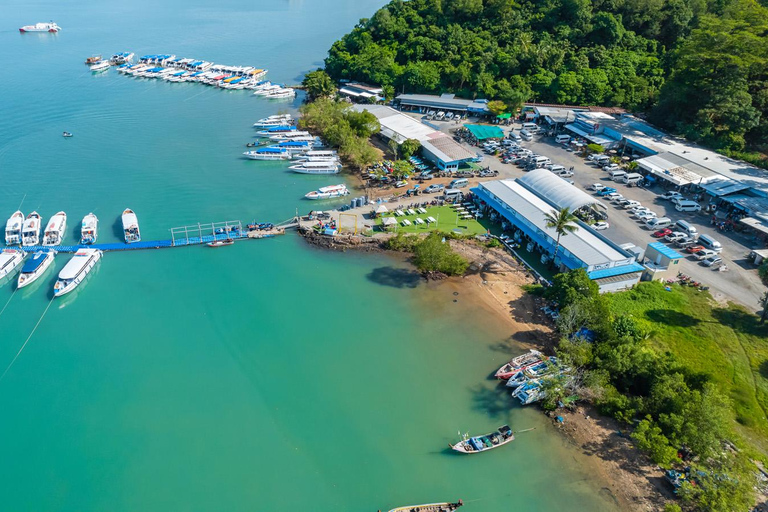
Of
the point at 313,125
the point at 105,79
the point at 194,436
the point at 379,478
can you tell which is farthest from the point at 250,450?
the point at 105,79

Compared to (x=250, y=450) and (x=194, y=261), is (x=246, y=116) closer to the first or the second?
(x=194, y=261)

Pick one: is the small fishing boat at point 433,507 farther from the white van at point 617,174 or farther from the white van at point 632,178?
the white van at point 617,174

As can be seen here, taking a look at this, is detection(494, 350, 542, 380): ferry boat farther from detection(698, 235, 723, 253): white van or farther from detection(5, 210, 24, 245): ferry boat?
detection(5, 210, 24, 245): ferry boat

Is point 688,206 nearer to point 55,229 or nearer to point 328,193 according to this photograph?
point 328,193

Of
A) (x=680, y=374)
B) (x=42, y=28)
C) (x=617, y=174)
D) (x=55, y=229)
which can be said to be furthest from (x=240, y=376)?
(x=42, y=28)

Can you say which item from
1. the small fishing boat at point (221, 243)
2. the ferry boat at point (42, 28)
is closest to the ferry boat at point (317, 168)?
the small fishing boat at point (221, 243)

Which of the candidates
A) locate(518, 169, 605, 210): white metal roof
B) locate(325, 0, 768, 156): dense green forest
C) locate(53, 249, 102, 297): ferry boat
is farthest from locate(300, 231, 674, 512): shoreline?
locate(325, 0, 768, 156): dense green forest
